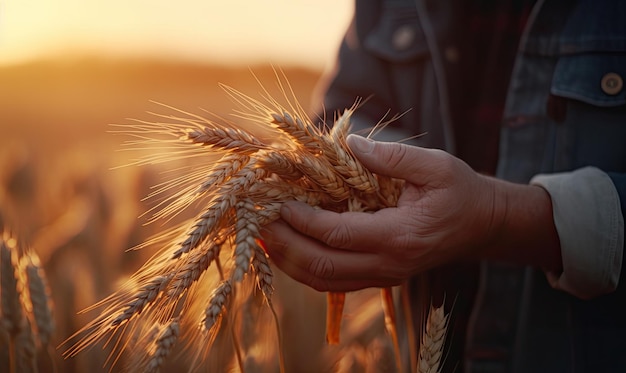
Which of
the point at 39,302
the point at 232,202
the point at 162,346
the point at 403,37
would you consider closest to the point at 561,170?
the point at 403,37

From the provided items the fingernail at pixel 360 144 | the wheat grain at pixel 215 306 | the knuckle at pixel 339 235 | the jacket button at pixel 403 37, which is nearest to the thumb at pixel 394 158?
the fingernail at pixel 360 144

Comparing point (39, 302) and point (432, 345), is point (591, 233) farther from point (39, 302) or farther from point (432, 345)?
point (39, 302)

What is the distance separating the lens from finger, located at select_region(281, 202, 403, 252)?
48.4 inches

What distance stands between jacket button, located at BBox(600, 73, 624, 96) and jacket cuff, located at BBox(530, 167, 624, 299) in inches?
14.2

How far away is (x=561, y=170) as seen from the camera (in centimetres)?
177

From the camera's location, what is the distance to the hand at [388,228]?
124 centimetres

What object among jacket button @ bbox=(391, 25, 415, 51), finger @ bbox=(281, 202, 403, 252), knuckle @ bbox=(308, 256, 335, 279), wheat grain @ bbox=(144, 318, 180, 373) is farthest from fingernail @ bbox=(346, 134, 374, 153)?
jacket button @ bbox=(391, 25, 415, 51)

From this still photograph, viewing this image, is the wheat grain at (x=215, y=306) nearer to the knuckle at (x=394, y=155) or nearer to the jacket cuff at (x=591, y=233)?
the knuckle at (x=394, y=155)

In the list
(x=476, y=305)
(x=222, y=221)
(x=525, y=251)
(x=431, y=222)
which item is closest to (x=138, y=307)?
(x=222, y=221)

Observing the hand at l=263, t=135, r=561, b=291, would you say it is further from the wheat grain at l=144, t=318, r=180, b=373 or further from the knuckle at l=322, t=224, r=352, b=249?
the wheat grain at l=144, t=318, r=180, b=373

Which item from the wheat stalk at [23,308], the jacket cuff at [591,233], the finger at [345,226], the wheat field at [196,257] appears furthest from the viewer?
the jacket cuff at [591,233]

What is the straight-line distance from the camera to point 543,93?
186 centimetres

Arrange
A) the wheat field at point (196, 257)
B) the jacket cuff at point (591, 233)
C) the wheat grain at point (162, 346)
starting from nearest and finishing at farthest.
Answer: the wheat grain at point (162, 346), the wheat field at point (196, 257), the jacket cuff at point (591, 233)

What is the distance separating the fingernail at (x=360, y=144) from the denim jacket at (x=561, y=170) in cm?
57
